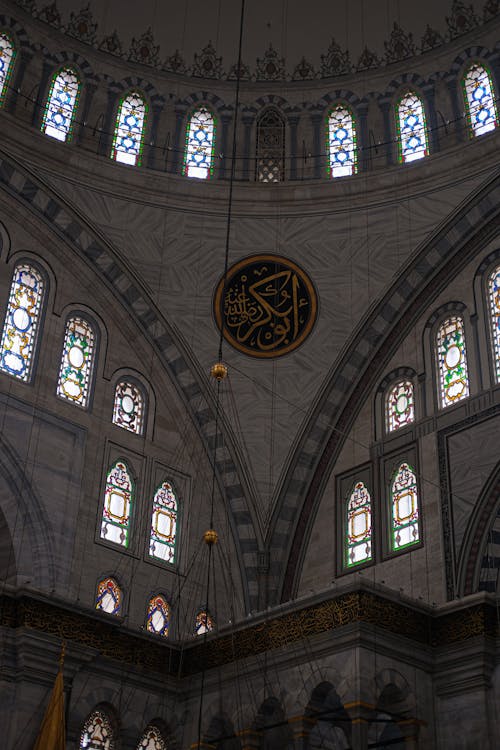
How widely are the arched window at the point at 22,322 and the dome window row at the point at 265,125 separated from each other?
1944 mm

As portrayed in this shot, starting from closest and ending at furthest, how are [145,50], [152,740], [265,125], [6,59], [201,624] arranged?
[152,740]
[201,624]
[6,59]
[145,50]
[265,125]

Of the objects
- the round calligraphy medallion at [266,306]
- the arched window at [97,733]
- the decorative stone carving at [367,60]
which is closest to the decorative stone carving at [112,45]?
the decorative stone carving at [367,60]

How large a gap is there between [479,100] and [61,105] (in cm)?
503

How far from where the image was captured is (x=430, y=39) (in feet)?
42.9

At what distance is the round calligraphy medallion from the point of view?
12.7 meters

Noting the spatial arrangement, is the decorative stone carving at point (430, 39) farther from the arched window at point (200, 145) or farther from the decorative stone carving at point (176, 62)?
the decorative stone carving at point (176, 62)

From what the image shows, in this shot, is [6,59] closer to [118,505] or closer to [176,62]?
[176,62]

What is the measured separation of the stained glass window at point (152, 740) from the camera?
10555 mm

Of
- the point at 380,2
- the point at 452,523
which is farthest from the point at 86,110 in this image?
the point at 452,523

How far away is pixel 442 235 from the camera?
12.0 m

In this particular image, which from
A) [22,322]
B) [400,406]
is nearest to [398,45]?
[400,406]

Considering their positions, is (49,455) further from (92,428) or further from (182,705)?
(182,705)

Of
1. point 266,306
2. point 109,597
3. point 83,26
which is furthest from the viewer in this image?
point 83,26

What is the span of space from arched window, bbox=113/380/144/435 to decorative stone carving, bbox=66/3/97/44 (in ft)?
14.4
